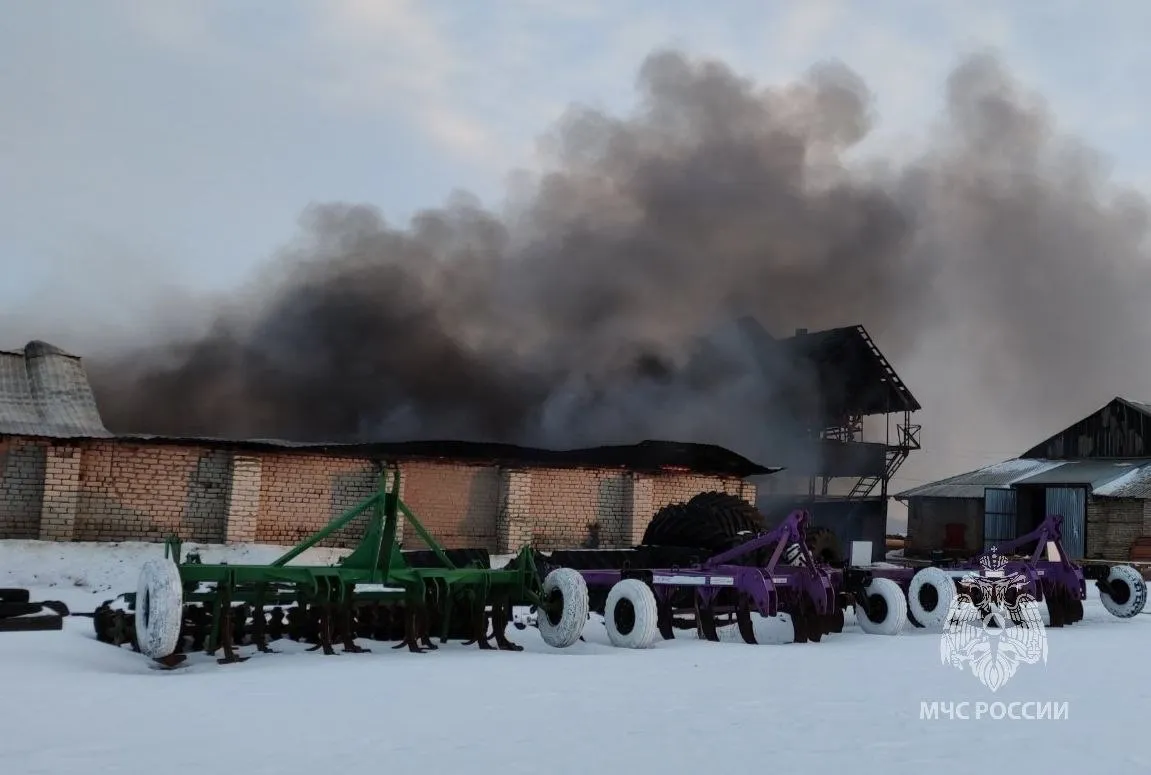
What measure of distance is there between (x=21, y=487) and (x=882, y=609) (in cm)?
1586

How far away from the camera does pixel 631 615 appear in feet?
36.3

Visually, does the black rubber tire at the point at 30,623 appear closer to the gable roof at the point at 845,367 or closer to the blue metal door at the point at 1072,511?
the blue metal door at the point at 1072,511

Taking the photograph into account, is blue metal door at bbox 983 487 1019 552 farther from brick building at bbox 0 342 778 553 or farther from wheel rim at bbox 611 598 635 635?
wheel rim at bbox 611 598 635 635

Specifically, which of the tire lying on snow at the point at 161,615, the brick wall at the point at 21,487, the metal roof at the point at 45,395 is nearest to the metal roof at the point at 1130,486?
the metal roof at the point at 45,395

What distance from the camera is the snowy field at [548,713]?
527 centimetres

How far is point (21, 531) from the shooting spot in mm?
18969

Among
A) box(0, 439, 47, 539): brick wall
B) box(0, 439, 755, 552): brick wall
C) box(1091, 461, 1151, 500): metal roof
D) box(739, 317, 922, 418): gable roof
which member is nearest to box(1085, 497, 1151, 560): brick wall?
box(1091, 461, 1151, 500): metal roof

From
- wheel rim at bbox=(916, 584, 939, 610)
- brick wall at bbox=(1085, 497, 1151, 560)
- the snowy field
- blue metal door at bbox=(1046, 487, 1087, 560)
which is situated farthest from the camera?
blue metal door at bbox=(1046, 487, 1087, 560)

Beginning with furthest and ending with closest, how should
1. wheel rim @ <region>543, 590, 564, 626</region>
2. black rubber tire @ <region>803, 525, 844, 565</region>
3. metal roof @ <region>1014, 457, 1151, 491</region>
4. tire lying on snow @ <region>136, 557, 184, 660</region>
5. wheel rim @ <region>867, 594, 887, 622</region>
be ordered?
1. metal roof @ <region>1014, 457, 1151, 491</region>
2. black rubber tire @ <region>803, 525, 844, 565</region>
3. wheel rim @ <region>867, 594, 887, 622</region>
4. wheel rim @ <region>543, 590, 564, 626</region>
5. tire lying on snow @ <region>136, 557, 184, 660</region>

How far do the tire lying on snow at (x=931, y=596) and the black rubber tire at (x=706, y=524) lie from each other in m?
2.62

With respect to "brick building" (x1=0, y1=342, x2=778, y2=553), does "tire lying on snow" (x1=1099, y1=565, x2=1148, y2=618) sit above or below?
below

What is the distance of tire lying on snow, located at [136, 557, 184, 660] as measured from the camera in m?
8.21

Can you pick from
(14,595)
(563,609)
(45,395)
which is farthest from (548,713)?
(45,395)

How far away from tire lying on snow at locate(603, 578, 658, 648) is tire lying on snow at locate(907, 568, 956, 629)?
4.62 meters
